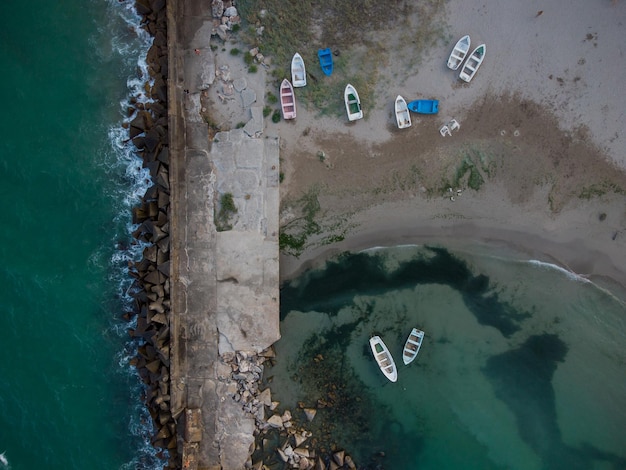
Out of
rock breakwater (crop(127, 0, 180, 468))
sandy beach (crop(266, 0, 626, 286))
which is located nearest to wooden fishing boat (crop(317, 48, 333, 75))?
sandy beach (crop(266, 0, 626, 286))

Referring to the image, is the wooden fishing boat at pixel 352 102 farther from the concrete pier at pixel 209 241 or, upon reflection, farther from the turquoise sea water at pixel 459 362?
the turquoise sea water at pixel 459 362

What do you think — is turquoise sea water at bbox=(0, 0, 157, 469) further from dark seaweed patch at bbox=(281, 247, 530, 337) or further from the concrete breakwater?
dark seaweed patch at bbox=(281, 247, 530, 337)

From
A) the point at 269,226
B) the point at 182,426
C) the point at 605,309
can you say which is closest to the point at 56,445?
the point at 182,426

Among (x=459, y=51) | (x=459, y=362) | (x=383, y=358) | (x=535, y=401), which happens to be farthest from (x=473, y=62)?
(x=535, y=401)

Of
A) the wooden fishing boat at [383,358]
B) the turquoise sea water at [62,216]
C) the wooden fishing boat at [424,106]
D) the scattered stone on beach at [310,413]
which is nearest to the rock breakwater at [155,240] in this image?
the turquoise sea water at [62,216]

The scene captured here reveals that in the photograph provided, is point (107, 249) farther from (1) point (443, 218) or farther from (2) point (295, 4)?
(1) point (443, 218)
